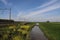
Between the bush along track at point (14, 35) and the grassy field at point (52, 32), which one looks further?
the grassy field at point (52, 32)

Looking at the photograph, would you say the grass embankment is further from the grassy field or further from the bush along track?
the grassy field

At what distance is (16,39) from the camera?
43.3 feet

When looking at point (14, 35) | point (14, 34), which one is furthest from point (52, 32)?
point (14, 35)

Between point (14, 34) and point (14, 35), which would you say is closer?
point (14, 35)

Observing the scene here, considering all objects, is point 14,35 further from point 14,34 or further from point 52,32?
point 52,32

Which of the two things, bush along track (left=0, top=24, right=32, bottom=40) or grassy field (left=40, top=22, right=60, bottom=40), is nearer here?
bush along track (left=0, top=24, right=32, bottom=40)

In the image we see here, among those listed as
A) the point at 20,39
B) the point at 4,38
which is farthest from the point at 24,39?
the point at 4,38

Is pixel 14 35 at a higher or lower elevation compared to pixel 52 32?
higher

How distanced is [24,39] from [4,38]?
231 cm

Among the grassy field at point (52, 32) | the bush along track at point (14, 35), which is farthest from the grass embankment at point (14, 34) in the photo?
the grassy field at point (52, 32)

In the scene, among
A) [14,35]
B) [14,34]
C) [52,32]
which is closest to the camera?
[14,35]

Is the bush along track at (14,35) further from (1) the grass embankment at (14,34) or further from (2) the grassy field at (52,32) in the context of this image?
(2) the grassy field at (52,32)

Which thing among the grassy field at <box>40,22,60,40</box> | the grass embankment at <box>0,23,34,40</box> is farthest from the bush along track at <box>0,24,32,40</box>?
the grassy field at <box>40,22,60,40</box>

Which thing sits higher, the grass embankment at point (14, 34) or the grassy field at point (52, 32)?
the grass embankment at point (14, 34)
